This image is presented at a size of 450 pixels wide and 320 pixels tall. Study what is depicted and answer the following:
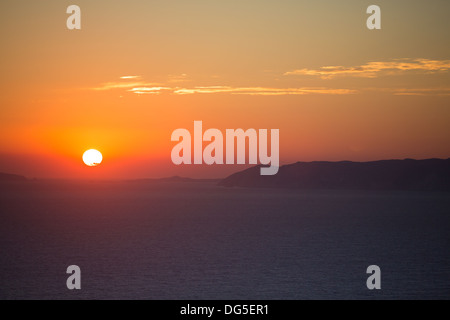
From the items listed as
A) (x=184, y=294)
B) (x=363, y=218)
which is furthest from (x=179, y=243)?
(x=363, y=218)

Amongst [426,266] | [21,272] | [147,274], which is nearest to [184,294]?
[147,274]

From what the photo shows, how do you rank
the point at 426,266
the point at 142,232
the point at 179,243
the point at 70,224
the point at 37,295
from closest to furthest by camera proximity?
the point at 37,295, the point at 426,266, the point at 179,243, the point at 142,232, the point at 70,224

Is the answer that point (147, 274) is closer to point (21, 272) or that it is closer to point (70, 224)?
point (21, 272)

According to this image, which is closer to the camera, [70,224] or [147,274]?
[147,274]

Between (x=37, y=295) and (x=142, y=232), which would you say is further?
(x=142, y=232)

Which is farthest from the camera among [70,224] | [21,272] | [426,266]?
[70,224]

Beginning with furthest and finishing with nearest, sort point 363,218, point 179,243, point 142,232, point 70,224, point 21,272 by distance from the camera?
point 363,218 → point 70,224 → point 142,232 → point 179,243 → point 21,272
